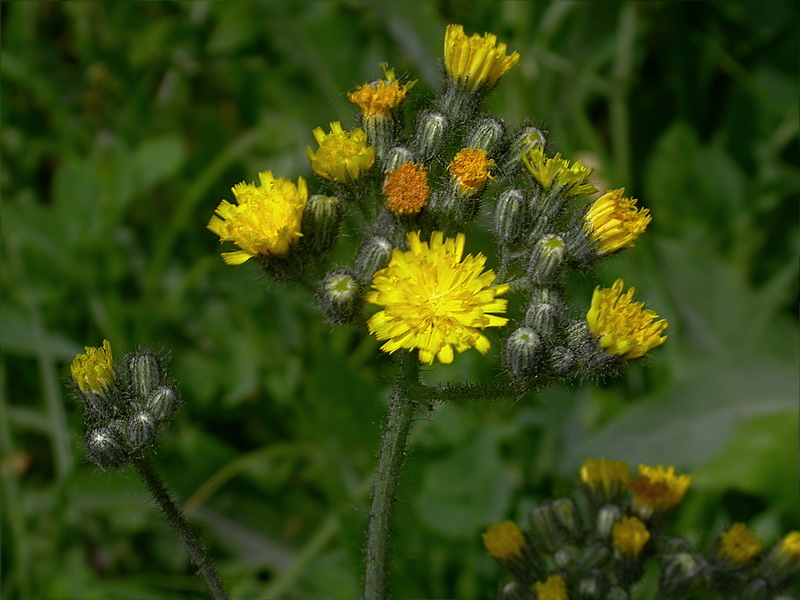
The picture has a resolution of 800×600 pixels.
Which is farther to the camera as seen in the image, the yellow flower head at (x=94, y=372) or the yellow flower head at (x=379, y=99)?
the yellow flower head at (x=379, y=99)

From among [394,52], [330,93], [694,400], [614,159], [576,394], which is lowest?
[694,400]

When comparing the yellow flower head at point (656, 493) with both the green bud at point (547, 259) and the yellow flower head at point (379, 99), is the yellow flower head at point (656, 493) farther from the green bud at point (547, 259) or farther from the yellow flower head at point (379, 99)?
the yellow flower head at point (379, 99)

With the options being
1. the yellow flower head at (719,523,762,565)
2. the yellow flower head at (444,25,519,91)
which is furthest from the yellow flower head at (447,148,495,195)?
the yellow flower head at (719,523,762,565)

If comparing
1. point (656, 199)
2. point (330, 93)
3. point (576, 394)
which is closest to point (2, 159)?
point (330, 93)

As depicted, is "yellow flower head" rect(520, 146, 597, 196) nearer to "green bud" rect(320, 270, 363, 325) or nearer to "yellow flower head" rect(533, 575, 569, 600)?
"green bud" rect(320, 270, 363, 325)

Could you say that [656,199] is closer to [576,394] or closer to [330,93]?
[576,394]

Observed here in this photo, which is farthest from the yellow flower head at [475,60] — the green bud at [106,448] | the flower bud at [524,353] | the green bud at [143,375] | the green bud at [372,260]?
the green bud at [106,448]

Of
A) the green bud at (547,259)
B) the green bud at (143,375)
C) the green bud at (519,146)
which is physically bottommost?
the green bud at (547,259)

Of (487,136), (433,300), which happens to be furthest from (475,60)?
(433,300)
